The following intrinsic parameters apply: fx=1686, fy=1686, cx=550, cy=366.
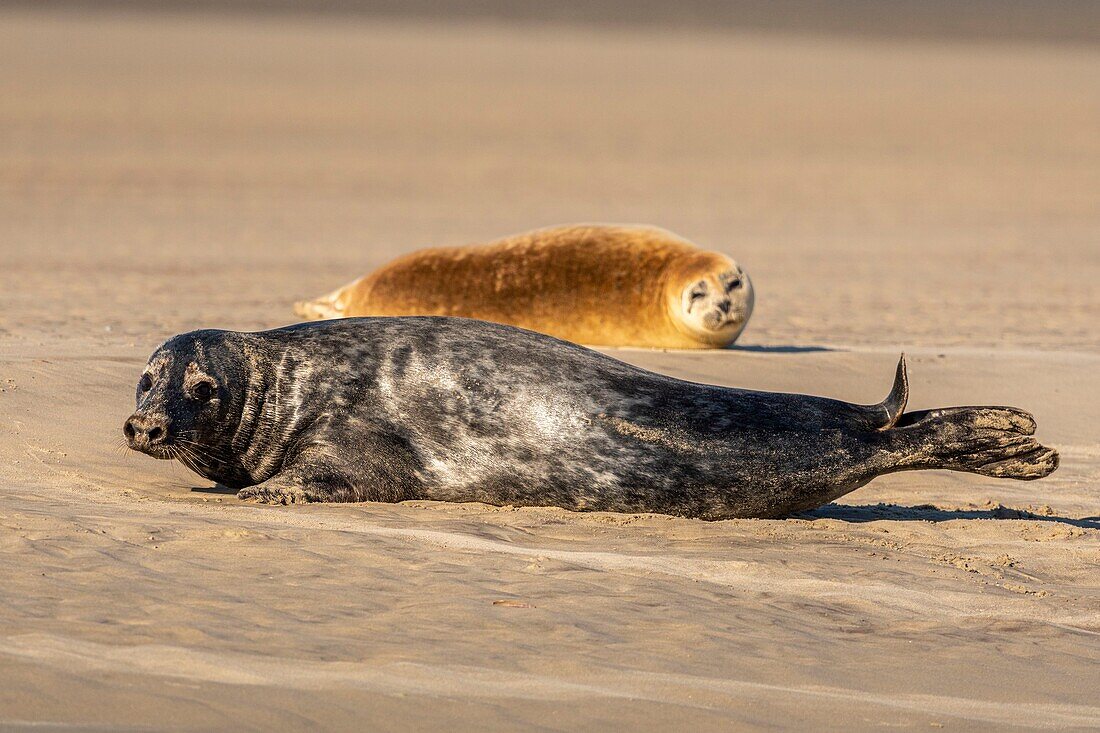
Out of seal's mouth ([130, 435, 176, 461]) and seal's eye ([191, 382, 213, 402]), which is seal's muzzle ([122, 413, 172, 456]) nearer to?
seal's mouth ([130, 435, 176, 461])

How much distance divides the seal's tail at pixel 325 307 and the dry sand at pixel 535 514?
442 millimetres

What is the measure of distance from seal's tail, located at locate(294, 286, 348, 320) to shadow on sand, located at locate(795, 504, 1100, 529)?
528 cm

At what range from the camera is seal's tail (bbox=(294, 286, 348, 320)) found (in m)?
11.7

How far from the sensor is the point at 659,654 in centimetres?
445

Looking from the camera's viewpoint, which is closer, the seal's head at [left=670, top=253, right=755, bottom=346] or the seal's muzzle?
the seal's muzzle

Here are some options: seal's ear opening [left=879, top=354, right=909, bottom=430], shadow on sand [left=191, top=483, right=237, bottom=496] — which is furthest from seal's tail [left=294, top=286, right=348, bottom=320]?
seal's ear opening [left=879, top=354, right=909, bottom=430]

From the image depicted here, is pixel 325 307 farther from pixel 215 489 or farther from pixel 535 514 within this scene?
pixel 535 514

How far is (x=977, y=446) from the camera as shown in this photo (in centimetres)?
634

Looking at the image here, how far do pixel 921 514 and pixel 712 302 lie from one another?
12.4ft

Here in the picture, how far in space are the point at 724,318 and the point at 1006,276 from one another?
9.31 meters

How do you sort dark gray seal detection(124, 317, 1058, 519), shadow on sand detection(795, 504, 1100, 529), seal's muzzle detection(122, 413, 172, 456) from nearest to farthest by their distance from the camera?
1. seal's muzzle detection(122, 413, 172, 456)
2. dark gray seal detection(124, 317, 1058, 519)
3. shadow on sand detection(795, 504, 1100, 529)

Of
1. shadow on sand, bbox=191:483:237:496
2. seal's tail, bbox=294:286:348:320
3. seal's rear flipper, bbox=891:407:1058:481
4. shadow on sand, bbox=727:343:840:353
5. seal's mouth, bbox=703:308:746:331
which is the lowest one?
shadow on sand, bbox=191:483:237:496

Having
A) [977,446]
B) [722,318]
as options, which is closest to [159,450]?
[977,446]

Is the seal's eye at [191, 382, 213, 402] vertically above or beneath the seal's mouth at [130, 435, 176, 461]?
above
